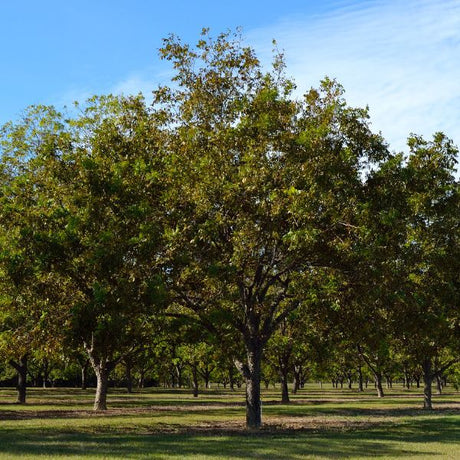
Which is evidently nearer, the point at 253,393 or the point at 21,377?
the point at 253,393

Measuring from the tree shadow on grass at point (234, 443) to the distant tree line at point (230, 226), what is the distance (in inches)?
138

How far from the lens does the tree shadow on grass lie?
18656 millimetres

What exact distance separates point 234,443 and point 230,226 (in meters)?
9.79

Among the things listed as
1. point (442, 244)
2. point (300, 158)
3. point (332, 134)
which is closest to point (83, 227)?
point (300, 158)

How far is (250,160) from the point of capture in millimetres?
25016

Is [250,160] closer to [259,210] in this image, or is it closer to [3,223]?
[259,210]

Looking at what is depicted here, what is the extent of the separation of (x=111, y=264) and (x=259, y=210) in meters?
6.63

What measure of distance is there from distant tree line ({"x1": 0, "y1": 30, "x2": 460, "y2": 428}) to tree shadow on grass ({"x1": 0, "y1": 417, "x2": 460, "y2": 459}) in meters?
3.51

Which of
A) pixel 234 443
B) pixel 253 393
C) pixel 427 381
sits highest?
pixel 253 393

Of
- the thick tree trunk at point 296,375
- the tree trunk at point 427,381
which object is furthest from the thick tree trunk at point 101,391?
the thick tree trunk at point 296,375

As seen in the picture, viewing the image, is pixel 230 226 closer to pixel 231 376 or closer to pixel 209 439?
pixel 209 439

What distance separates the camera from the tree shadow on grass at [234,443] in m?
18.7

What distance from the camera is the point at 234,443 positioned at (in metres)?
22.2

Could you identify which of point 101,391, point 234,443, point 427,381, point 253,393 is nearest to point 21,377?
point 101,391
